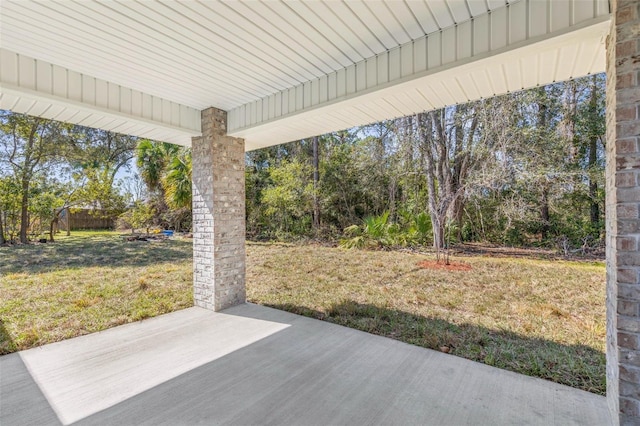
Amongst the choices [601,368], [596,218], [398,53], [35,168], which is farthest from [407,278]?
[35,168]

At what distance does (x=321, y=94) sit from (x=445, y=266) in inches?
186

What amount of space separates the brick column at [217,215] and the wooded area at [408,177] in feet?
14.4

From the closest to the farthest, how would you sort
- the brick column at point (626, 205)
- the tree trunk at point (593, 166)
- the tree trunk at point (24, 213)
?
the brick column at point (626, 205)
the tree trunk at point (593, 166)
the tree trunk at point (24, 213)

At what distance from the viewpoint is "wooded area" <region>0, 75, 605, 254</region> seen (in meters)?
7.59

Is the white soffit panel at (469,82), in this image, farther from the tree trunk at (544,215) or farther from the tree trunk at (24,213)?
the tree trunk at (24,213)

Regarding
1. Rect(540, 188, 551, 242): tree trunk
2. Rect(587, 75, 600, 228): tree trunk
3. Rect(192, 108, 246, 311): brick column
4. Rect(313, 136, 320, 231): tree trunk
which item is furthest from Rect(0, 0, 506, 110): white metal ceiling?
Rect(587, 75, 600, 228): tree trunk

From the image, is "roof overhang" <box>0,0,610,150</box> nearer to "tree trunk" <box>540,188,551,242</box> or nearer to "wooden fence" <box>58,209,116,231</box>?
"tree trunk" <box>540,188,551,242</box>

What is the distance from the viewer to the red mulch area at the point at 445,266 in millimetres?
6227

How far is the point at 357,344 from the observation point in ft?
10.3

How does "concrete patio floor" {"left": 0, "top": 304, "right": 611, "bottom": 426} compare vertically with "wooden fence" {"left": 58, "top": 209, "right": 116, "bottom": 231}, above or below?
below

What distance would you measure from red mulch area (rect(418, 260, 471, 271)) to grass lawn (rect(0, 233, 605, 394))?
0.18m

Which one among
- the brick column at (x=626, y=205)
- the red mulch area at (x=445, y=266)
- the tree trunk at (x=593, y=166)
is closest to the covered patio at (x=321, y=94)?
the brick column at (x=626, y=205)

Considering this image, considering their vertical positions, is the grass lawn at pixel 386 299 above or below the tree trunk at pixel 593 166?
below

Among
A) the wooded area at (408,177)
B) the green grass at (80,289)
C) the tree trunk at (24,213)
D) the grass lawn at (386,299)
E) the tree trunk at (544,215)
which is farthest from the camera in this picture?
the tree trunk at (24,213)
